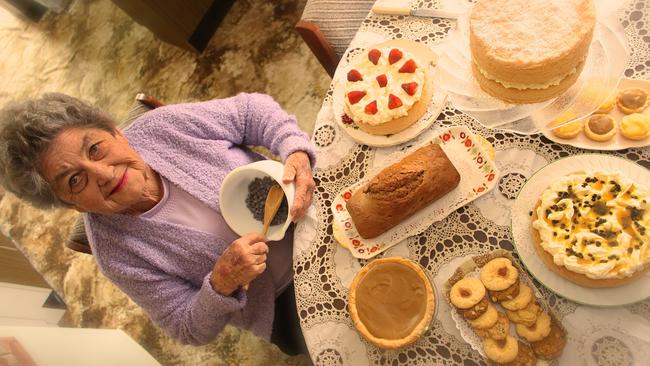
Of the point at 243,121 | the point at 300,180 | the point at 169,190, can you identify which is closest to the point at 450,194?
the point at 300,180

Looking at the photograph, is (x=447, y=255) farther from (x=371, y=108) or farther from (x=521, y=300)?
(x=371, y=108)

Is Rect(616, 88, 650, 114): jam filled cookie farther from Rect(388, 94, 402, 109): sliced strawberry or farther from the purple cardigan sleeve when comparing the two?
the purple cardigan sleeve

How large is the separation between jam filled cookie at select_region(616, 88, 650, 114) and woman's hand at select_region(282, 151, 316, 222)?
920mm

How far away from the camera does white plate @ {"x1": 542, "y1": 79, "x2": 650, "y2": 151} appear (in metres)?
1.31

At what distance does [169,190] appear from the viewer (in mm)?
1831

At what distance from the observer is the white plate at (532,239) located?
1186mm

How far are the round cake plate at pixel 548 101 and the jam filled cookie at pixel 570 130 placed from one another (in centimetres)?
8

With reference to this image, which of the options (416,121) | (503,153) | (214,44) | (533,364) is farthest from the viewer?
(214,44)

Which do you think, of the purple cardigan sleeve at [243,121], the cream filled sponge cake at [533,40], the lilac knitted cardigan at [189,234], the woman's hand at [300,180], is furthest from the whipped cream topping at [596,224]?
the purple cardigan sleeve at [243,121]

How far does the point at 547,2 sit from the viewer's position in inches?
45.1

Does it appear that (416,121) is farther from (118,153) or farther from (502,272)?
(118,153)

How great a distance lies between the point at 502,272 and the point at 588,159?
39 centimetres

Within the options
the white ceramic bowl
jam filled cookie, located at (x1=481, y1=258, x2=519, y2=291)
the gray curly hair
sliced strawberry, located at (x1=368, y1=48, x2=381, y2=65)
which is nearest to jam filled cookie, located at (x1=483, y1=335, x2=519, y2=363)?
jam filled cookie, located at (x1=481, y1=258, x2=519, y2=291)

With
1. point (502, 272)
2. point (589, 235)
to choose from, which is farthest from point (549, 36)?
point (502, 272)
